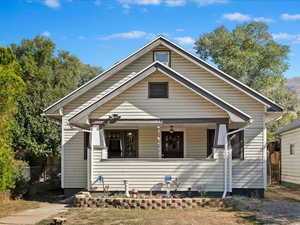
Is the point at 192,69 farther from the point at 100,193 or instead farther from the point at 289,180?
the point at 289,180

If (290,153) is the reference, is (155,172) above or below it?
below

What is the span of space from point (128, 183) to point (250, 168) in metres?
5.10

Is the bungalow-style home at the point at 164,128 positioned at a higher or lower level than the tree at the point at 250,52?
lower

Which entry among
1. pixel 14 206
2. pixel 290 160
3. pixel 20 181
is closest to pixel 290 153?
pixel 290 160

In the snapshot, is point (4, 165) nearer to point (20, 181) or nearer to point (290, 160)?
point (20, 181)

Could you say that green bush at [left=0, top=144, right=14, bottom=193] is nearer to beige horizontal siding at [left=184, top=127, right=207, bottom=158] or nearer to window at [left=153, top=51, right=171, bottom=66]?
beige horizontal siding at [left=184, top=127, right=207, bottom=158]

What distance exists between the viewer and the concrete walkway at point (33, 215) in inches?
472

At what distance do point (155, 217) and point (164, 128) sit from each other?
641cm

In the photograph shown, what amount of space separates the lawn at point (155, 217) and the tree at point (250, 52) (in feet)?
93.6

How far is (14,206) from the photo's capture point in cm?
1529

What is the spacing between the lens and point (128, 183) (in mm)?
16047

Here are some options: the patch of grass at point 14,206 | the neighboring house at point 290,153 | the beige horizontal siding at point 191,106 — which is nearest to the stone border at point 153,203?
the patch of grass at point 14,206

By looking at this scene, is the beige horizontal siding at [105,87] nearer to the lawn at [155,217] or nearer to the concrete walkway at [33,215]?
the concrete walkway at [33,215]

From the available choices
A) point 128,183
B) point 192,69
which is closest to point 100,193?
point 128,183
